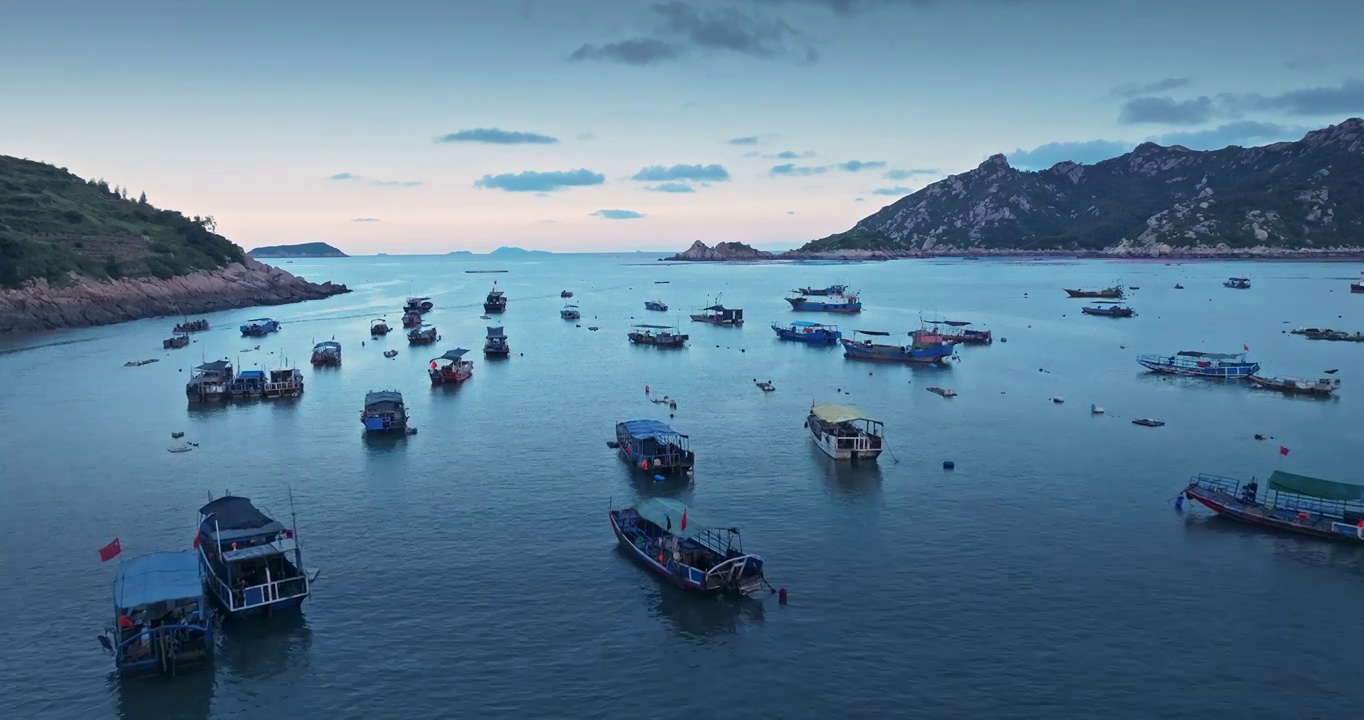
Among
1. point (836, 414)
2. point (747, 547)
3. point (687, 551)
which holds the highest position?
point (836, 414)

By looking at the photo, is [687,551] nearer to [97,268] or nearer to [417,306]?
[417,306]

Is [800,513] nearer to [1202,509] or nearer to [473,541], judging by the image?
[473,541]

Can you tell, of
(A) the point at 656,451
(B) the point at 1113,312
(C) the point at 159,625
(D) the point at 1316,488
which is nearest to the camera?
(C) the point at 159,625

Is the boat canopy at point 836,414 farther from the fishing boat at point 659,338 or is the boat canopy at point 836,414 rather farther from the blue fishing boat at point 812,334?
the blue fishing boat at point 812,334

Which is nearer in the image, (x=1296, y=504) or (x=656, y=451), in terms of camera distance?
(x=1296, y=504)

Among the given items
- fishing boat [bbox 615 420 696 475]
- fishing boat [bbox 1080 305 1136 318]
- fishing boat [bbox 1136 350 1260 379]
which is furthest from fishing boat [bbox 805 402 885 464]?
fishing boat [bbox 1080 305 1136 318]

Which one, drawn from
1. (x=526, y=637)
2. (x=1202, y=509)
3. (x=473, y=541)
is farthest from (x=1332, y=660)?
(x=473, y=541)

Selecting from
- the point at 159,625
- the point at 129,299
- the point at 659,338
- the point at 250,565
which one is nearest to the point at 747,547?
the point at 250,565
